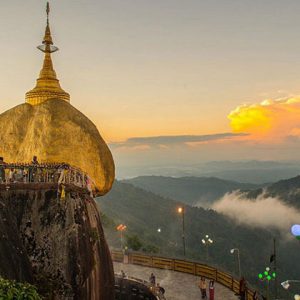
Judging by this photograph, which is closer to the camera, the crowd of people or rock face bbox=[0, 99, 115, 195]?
the crowd of people

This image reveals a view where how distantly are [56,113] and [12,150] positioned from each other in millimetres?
3561

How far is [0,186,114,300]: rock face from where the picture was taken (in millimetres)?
19219

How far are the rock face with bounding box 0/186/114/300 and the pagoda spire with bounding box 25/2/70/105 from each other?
34.5 feet

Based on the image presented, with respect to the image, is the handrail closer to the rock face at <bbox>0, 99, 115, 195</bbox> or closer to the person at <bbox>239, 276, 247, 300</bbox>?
the person at <bbox>239, 276, 247, 300</bbox>

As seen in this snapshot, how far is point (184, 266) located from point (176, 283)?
3175 mm

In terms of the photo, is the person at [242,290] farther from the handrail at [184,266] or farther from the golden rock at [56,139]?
the golden rock at [56,139]

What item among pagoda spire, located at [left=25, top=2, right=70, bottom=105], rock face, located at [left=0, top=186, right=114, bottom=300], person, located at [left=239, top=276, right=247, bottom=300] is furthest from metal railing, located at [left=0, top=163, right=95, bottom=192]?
person, located at [left=239, top=276, right=247, bottom=300]

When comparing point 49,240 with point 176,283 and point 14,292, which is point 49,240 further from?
point 176,283

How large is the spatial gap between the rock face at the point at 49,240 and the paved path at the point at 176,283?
995 centimetres

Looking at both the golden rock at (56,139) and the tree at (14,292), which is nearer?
the tree at (14,292)

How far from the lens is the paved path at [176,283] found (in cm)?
2889

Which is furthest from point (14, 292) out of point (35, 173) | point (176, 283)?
point (176, 283)

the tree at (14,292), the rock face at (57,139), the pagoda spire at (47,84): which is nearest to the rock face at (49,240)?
the tree at (14,292)

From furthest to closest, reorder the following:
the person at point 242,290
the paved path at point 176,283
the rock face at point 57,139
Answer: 1. the paved path at point 176,283
2. the person at point 242,290
3. the rock face at point 57,139
